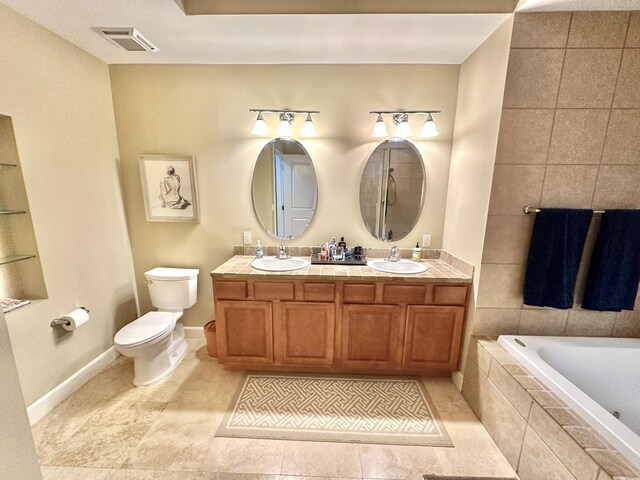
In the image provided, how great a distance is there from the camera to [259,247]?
93.3 inches

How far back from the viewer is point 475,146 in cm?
189

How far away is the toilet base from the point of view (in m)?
2.00

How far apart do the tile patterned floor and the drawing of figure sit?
152cm

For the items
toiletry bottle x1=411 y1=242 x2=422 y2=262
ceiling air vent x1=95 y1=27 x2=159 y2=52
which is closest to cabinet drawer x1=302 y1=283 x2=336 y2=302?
toiletry bottle x1=411 y1=242 x2=422 y2=262

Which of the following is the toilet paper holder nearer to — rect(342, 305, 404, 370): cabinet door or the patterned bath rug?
the patterned bath rug

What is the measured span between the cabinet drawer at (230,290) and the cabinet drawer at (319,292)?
46 cm

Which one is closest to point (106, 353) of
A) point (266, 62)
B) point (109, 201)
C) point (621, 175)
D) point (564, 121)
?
point (109, 201)

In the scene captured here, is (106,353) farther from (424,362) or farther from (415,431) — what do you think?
(424,362)

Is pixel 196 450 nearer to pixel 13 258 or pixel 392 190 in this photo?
pixel 13 258

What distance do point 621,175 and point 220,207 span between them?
113 inches

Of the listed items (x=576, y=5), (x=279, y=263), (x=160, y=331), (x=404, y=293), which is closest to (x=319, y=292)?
(x=279, y=263)

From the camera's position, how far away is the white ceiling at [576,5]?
55.5 inches

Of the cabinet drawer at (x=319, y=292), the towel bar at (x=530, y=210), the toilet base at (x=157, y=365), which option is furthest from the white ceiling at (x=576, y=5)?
the toilet base at (x=157, y=365)

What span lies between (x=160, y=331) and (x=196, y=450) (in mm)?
851
